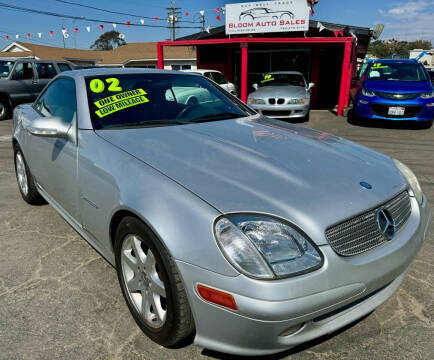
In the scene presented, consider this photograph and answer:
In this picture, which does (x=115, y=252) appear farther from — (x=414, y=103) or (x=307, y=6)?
(x=307, y=6)

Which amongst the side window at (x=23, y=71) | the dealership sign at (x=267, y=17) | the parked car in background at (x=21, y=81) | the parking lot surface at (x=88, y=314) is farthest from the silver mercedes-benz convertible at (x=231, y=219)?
the dealership sign at (x=267, y=17)

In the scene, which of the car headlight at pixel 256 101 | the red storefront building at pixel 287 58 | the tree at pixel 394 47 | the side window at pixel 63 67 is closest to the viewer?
the car headlight at pixel 256 101

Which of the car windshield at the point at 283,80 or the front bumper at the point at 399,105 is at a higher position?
the car windshield at the point at 283,80

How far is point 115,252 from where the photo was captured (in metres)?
2.09

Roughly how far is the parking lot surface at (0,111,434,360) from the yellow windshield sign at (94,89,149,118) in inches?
46.2

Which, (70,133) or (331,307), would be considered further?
(70,133)

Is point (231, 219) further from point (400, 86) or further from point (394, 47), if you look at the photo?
point (394, 47)

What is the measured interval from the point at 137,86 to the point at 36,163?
1.21 metres

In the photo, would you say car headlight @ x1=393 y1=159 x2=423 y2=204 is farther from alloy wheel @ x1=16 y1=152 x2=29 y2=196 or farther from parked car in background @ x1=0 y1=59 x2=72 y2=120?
parked car in background @ x1=0 y1=59 x2=72 y2=120

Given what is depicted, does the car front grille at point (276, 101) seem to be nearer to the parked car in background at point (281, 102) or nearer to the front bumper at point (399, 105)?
the parked car in background at point (281, 102)

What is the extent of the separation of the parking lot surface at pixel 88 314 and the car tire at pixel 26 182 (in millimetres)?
400

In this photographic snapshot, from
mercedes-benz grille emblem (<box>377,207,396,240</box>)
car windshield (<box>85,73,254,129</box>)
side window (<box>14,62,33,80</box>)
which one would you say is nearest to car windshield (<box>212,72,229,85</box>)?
side window (<box>14,62,33,80</box>)

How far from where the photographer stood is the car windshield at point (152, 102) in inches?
101

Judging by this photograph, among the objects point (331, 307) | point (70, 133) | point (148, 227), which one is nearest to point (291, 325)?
point (331, 307)
